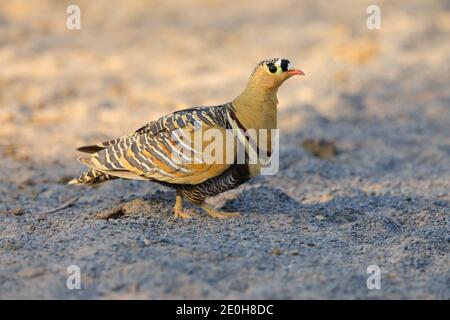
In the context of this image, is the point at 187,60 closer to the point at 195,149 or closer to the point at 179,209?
the point at 179,209

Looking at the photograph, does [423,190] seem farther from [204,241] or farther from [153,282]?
[153,282]

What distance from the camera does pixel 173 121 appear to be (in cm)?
531

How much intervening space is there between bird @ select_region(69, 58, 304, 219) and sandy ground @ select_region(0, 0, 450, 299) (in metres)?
0.32

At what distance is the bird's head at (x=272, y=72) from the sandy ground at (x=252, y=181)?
98cm

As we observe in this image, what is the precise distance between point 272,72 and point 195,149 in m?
0.80

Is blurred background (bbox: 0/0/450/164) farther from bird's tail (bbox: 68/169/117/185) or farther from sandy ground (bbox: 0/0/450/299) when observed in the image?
bird's tail (bbox: 68/169/117/185)

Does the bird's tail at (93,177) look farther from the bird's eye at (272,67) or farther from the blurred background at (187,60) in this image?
the blurred background at (187,60)

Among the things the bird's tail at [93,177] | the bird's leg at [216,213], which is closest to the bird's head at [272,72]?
the bird's leg at [216,213]

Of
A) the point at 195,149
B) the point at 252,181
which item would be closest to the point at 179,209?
the point at 195,149

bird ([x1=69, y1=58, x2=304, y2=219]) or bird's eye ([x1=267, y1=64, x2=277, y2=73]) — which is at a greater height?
bird's eye ([x1=267, y1=64, x2=277, y2=73])

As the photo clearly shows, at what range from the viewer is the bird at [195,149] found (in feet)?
16.9

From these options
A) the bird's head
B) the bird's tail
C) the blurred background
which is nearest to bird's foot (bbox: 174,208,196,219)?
the bird's tail

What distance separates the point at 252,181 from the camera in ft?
23.6

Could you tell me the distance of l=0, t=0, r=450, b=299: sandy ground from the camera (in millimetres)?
4348
